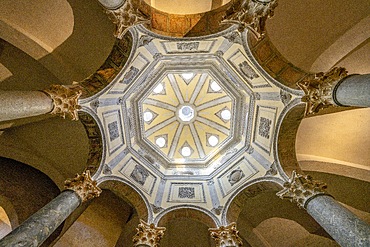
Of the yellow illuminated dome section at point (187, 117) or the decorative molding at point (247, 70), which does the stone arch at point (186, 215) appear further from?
the decorative molding at point (247, 70)

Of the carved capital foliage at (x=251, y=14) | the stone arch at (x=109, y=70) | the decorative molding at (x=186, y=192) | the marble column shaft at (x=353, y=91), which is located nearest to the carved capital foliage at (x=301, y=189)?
the marble column shaft at (x=353, y=91)

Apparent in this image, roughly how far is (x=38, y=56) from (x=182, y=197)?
17.4 feet

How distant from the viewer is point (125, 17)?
631 cm

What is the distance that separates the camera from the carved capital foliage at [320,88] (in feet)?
18.4

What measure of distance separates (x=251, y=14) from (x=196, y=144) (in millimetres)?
5804

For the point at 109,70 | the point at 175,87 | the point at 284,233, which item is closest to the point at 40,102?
the point at 109,70

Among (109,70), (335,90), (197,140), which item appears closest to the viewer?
(335,90)

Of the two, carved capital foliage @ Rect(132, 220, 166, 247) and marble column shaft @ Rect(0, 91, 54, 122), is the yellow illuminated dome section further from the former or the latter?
marble column shaft @ Rect(0, 91, 54, 122)

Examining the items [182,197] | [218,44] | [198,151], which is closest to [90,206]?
[182,197]

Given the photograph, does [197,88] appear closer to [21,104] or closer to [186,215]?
[186,215]

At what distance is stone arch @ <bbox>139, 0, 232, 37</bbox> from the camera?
6.78 meters

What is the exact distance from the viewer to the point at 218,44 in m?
7.54

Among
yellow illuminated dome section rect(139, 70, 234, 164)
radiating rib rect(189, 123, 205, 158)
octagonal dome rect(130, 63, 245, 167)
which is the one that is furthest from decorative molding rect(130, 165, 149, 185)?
radiating rib rect(189, 123, 205, 158)

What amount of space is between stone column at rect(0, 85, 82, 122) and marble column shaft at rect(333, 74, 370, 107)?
516 cm
